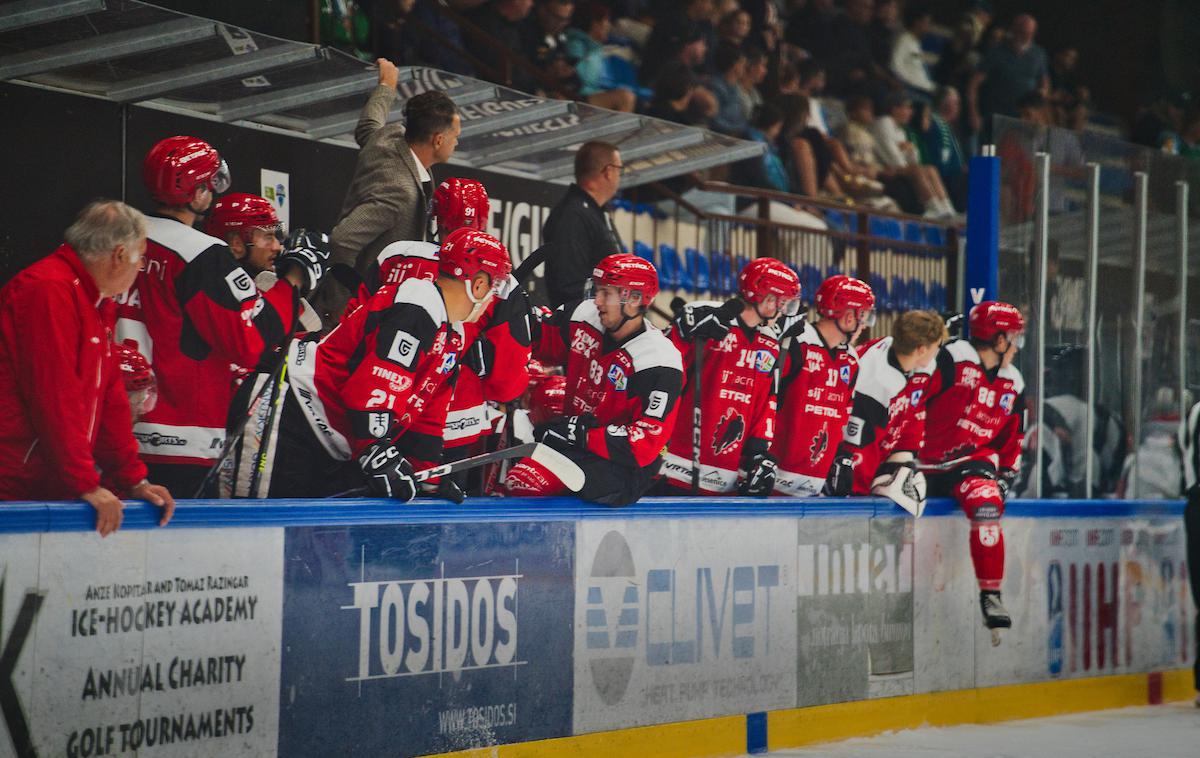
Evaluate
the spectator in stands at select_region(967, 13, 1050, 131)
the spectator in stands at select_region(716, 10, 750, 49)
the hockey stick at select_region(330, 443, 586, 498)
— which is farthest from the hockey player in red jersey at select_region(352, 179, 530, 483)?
the spectator in stands at select_region(967, 13, 1050, 131)

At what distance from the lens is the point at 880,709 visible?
7.17 metres

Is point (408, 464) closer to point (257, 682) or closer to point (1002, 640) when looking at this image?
point (257, 682)

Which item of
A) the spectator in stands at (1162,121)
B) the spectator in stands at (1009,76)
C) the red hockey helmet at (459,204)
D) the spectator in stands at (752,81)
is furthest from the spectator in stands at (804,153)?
the red hockey helmet at (459,204)

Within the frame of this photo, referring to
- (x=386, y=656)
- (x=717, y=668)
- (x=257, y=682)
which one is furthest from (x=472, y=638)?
(x=717, y=668)

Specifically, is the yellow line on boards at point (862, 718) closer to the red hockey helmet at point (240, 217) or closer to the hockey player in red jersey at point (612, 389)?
the hockey player in red jersey at point (612, 389)

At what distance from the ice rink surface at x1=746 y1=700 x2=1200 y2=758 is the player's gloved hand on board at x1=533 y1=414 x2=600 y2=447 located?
66.2 inches

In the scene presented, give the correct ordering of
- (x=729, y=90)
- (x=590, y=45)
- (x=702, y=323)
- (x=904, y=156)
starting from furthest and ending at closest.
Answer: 1. (x=904, y=156)
2. (x=729, y=90)
3. (x=590, y=45)
4. (x=702, y=323)

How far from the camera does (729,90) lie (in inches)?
464

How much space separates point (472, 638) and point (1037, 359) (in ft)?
14.8

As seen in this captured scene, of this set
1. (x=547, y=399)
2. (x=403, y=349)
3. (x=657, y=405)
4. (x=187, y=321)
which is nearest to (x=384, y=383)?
(x=403, y=349)

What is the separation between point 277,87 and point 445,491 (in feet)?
8.40

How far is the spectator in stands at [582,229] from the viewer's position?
7.07 m

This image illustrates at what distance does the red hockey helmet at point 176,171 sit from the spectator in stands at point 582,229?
220cm

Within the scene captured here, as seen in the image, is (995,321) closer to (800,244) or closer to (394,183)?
(800,244)
